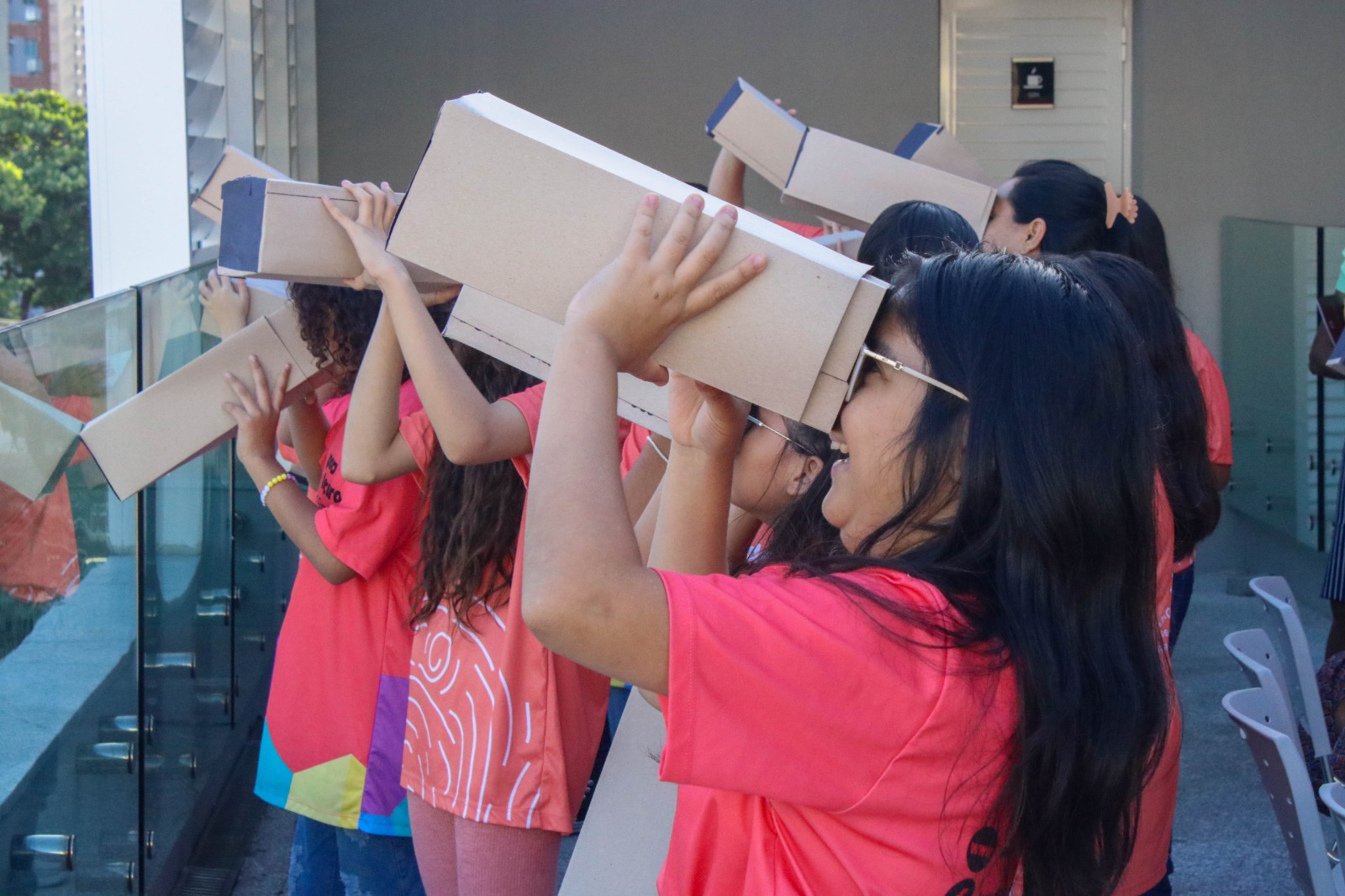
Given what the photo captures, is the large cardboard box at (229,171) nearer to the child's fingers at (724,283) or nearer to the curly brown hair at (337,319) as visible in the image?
the curly brown hair at (337,319)

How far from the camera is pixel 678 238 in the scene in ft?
3.30

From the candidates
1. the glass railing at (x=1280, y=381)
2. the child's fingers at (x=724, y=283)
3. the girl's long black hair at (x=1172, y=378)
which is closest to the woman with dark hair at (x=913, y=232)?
the girl's long black hair at (x=1172, y=378)

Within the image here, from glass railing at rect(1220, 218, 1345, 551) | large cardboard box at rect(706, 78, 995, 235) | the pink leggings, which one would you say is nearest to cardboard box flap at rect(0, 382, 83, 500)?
the pink leggings

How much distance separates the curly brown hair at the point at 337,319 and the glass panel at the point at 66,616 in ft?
1.22

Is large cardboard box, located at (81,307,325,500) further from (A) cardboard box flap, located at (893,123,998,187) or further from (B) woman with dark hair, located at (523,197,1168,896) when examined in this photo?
(A) cardboard box flap, located at (893,123,998,187)

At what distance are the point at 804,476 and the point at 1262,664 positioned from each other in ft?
4.89

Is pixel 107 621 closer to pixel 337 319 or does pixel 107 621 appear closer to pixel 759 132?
pixel 337 319

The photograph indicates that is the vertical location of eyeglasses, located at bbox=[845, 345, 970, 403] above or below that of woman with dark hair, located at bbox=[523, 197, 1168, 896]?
above

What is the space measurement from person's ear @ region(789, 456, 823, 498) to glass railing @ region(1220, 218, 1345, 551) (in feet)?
15.5

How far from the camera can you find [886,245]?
2090mm

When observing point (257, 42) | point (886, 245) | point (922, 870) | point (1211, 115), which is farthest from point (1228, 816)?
point (257, 42)

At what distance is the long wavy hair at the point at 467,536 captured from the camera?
2.05 m

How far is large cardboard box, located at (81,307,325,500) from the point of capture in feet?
6.51

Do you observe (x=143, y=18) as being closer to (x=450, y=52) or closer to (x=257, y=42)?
(x=257, y=42)
